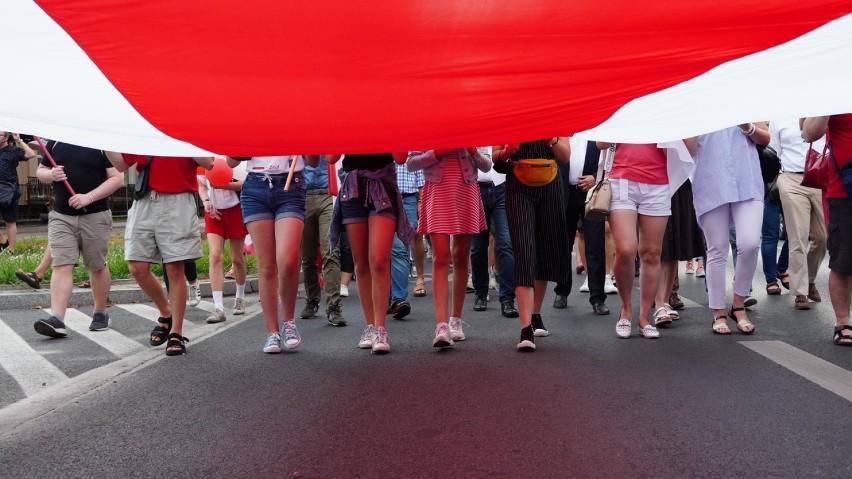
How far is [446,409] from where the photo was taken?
4.41 m

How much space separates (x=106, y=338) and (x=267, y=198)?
2.31m

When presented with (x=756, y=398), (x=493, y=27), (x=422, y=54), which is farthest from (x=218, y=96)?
(x=756, y=398)

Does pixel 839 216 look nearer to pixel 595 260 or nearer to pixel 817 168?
pixel 817 168

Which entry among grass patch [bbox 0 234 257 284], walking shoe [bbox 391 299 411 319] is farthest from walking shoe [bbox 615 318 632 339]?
grass patch [bbox 0 234 257 284]

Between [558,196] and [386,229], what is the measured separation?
54.6 inches

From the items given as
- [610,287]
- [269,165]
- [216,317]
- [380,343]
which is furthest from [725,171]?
[216,317]

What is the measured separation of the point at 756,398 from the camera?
445 cm

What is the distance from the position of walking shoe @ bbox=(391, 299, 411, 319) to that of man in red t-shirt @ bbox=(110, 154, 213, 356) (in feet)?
7.25

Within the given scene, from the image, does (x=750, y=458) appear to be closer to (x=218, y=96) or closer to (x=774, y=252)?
(x=218, y=96)

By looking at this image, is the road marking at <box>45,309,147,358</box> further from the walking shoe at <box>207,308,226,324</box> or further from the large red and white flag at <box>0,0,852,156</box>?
the large red and white flag at <box>0,0,852,156</box>

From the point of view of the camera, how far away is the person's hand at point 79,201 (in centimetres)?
727

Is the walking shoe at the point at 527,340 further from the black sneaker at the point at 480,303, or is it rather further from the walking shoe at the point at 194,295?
the walking shoe at the point at 194,295

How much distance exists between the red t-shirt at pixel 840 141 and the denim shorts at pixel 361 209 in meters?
3.20

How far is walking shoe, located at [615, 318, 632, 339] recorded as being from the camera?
6.63 metres
